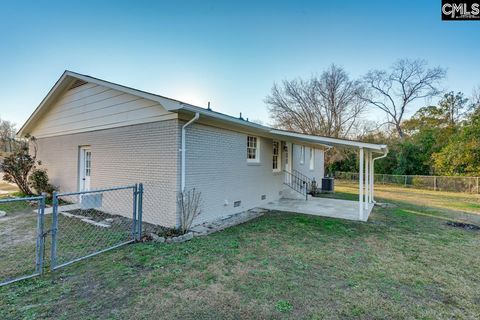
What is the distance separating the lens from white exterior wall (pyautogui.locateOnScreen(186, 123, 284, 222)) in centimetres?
630

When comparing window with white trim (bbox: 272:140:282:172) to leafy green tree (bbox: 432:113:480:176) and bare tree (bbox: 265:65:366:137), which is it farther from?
bare tree (bbox: 265:65:366:137)

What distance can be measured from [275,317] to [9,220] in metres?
8.17

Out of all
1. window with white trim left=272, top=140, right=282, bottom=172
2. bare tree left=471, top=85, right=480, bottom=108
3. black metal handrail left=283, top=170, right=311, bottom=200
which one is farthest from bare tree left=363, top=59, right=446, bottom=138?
window with white trim left=272, top=140, right=282, bottom=172

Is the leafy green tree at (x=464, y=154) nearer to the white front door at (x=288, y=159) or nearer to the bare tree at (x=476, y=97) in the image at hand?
the bare tree at (x=476, y=97)

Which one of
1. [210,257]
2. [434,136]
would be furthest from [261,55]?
[434,136]

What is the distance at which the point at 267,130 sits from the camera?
8773mm

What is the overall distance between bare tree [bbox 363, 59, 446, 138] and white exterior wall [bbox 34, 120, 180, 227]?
2907 centimetres

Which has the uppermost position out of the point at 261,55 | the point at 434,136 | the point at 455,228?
the point at 261,55

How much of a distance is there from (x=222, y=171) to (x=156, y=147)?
211 cm

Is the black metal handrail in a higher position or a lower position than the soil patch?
higher

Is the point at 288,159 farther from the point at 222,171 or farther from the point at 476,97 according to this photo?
the point at 476,97

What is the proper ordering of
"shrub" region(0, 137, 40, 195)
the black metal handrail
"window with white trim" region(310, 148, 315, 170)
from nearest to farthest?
"shrub" region(0, 137, 40, 195) < the black metal handrail < "window with white trim" region(310, 148, 315, 170)

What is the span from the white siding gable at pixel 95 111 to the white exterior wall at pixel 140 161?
0.74 ft

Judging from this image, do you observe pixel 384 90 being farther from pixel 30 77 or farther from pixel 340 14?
pixel 30 77
